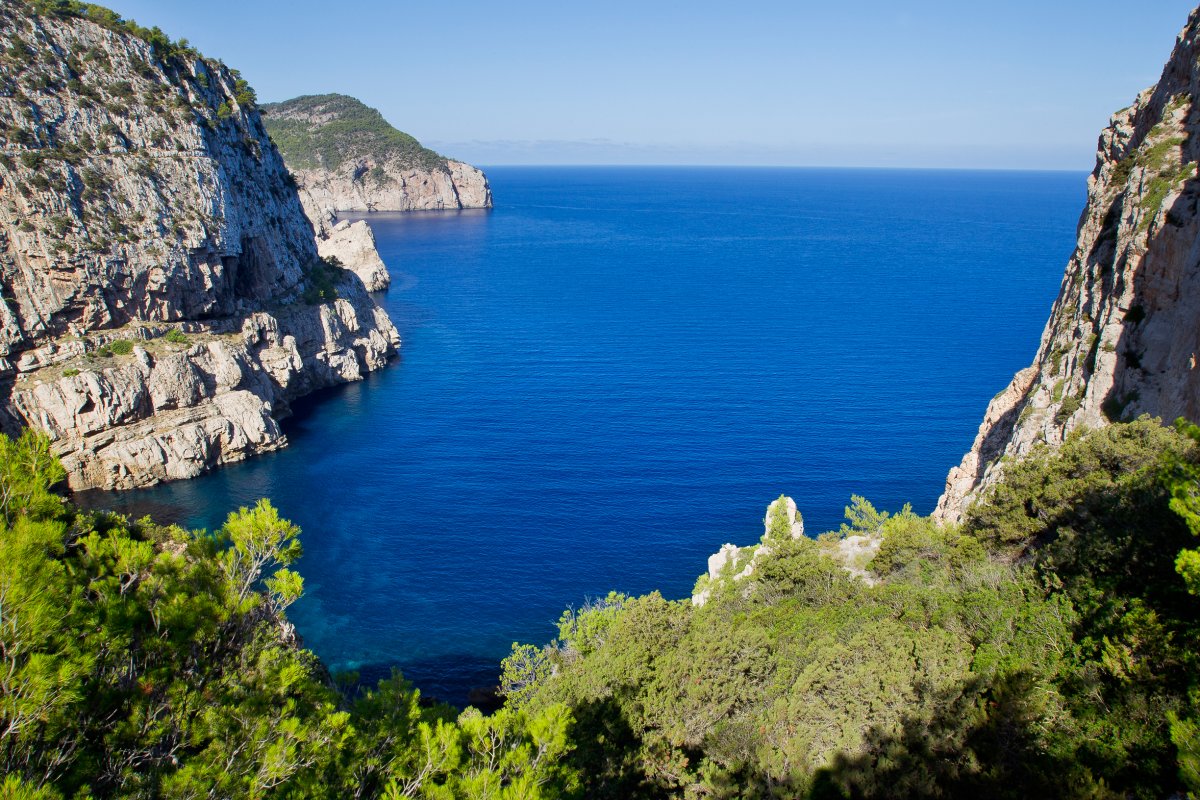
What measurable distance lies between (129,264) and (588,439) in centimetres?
3971

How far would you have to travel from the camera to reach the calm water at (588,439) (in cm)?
4616

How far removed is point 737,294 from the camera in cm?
11850

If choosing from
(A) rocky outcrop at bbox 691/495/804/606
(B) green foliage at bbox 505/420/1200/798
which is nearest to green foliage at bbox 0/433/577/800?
(B) green foliage at bbox 505/420/1200/798

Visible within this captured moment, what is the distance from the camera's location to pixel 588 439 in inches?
2594

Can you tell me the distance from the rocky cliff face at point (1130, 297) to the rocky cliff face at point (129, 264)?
56.2 m

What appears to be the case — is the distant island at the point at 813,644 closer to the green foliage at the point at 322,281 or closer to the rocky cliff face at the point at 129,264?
the rocky cliff face at the point at 129,264

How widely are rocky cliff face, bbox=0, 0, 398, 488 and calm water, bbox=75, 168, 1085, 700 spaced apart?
16.0 feet

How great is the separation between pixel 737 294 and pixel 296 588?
108580mm

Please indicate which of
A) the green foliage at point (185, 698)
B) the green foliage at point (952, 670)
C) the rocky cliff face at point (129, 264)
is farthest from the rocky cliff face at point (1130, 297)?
the rocky cliff face at point (129, 264)

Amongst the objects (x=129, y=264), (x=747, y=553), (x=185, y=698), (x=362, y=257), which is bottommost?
(x=747, y=553)

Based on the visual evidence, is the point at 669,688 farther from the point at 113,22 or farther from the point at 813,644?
the point at 113,22

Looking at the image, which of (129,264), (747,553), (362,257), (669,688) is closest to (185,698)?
(669,688)

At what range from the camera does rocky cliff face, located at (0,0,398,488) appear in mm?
55156

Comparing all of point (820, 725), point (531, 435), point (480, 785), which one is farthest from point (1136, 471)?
point (531, 435)
